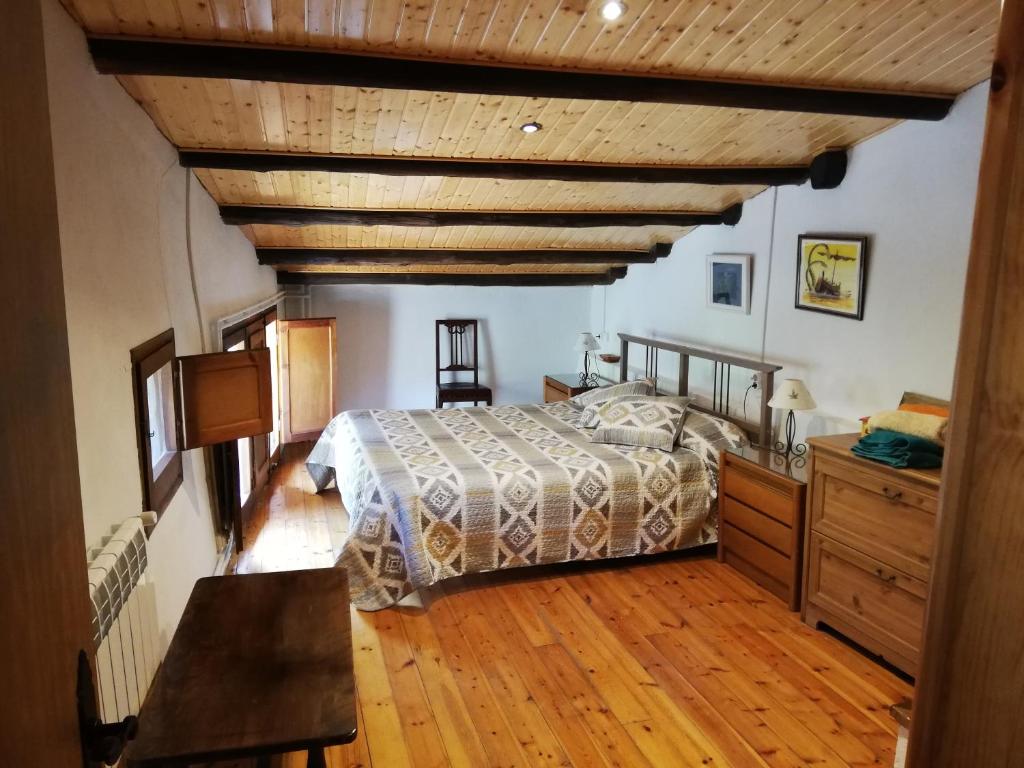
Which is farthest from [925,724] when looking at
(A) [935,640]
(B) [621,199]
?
(B) [621,199]

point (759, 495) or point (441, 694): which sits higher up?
point (759, 495)

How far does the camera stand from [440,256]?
5.61 m

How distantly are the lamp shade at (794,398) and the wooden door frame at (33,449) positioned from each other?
3.38 metres

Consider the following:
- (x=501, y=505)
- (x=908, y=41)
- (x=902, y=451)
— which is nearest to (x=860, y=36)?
(x=908, y=41)

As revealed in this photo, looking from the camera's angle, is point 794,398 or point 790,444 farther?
point 790,444

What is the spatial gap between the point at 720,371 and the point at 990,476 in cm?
458

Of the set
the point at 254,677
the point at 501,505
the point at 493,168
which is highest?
the point at 493,168

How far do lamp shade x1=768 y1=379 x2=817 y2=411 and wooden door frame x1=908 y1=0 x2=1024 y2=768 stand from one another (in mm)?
3288

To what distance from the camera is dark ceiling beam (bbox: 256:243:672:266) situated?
545 centimetres

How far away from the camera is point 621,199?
466cm

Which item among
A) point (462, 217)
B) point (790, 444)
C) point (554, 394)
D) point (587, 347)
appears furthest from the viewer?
point (554, 394)

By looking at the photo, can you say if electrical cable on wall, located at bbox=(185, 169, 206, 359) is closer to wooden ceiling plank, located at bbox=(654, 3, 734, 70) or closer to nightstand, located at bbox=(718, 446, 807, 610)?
wooden ceiling plank, located at bbox=(654, 3, 734, 70)

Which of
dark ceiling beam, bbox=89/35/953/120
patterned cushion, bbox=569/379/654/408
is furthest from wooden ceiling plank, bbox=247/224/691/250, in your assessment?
dark ceiling beam, bbox=89/35/953/120

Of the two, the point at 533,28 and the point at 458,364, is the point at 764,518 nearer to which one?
the point at 533,28
